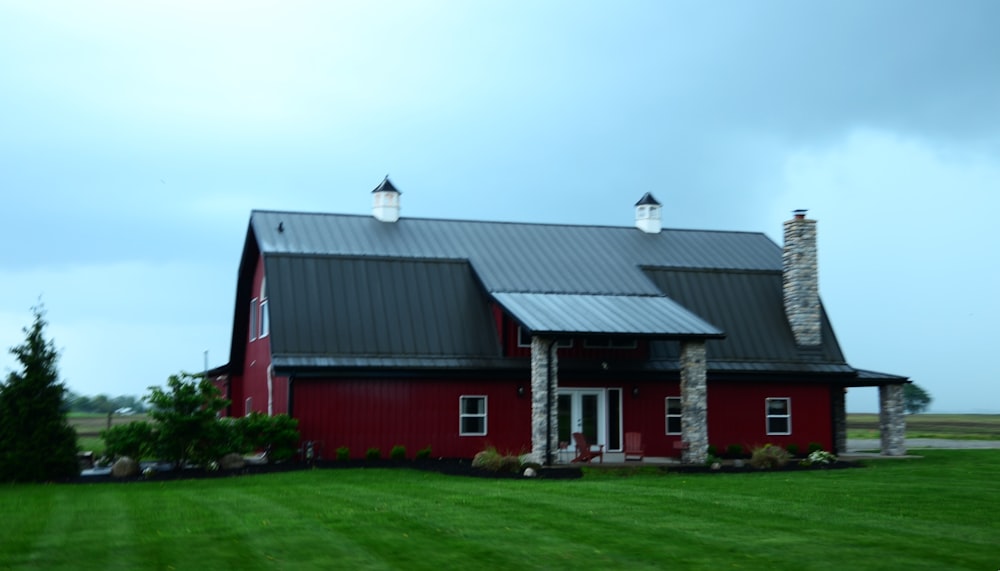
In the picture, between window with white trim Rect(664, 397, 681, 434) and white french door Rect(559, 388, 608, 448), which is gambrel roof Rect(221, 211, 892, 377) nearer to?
window with white trim Rect(664, 397, 681, 434)

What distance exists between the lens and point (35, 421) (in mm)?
23734

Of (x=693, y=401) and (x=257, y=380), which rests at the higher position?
(x=257, y=380)

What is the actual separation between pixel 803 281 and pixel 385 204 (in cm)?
1266

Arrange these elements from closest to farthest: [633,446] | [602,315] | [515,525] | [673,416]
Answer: [515,525] < [602,315] < [633,446] < [673,416]

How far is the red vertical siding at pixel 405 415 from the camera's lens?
2730 centimetres

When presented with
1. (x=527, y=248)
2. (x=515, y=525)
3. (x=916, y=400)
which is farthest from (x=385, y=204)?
(x=916, y=400)

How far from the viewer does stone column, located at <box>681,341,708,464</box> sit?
26703mm

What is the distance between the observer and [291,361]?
26906mm

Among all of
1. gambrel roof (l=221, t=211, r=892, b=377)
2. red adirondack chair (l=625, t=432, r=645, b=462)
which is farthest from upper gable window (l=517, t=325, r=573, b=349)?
red adirondack chair (l=625, t=432, r=645, b=462)

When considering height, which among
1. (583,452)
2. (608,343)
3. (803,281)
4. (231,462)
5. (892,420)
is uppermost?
(803,281)

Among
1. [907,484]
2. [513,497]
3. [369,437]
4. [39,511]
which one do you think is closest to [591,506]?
[513,497]

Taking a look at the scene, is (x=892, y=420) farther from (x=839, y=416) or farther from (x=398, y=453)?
(x=398, y=453)

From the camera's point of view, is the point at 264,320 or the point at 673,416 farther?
the point at 264,320

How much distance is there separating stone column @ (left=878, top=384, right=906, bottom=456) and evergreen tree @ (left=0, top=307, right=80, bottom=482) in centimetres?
2151
